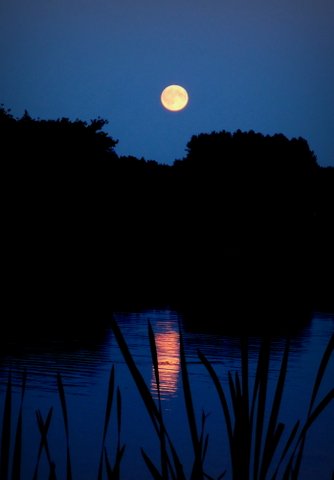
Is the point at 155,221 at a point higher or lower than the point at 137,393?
higher

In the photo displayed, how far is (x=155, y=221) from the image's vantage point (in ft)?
189

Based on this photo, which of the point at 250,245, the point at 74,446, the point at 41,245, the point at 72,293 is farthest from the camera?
the point at 250,245

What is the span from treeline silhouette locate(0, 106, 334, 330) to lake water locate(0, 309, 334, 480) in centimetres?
562

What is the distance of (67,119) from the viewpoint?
4775cm

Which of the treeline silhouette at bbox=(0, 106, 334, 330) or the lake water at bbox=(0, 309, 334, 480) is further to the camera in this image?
the treeline silhouette at bbox=(0, 106, 334, 330)

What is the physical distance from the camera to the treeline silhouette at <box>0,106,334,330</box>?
3194 cm

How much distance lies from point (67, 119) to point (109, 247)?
757 centimetres

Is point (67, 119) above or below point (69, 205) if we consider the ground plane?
above

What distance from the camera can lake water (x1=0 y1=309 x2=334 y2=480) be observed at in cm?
744

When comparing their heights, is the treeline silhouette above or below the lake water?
above

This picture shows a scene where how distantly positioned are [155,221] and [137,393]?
46.9 m

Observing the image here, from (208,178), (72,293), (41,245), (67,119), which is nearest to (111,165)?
(67,119)

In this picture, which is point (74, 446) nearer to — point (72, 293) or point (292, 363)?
point (292, 363)

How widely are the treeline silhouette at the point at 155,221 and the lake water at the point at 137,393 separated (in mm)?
5618
